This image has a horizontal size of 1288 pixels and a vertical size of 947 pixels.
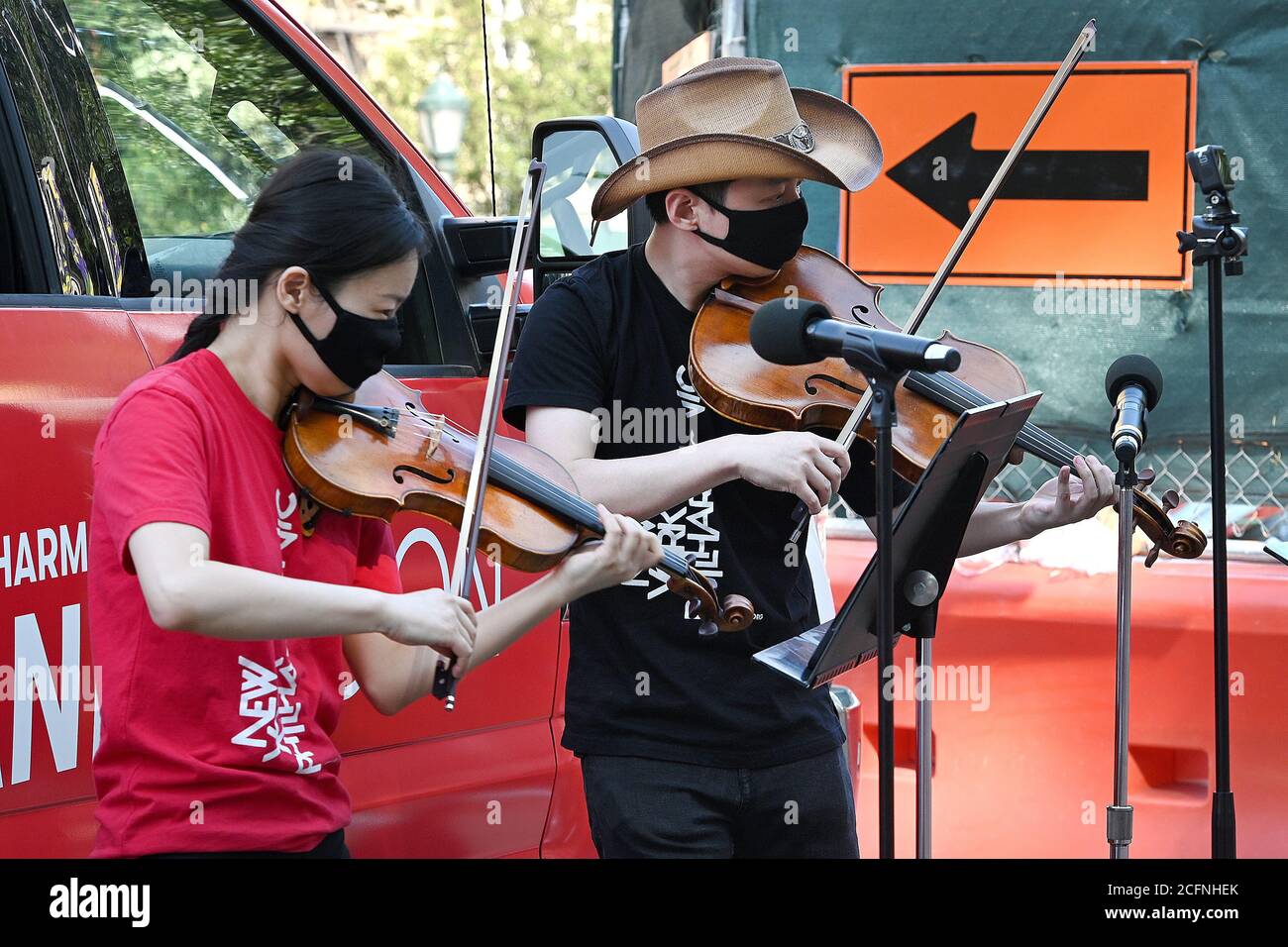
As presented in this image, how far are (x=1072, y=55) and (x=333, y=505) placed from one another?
4.73ft

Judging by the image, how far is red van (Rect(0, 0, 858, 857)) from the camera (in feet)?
7.52

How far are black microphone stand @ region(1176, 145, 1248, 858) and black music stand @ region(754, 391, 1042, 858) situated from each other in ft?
2.66

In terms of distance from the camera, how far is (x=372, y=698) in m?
2.30

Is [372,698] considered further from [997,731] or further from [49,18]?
[997,731]

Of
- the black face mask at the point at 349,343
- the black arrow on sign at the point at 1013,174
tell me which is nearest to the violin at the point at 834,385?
the black face mask at the point at 349,343

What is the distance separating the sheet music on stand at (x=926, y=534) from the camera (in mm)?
2096

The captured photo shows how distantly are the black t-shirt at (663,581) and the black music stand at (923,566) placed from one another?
0.26m

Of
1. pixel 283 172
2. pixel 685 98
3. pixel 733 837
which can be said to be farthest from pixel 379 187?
pixel 733 837

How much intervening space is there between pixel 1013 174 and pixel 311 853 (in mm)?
3751

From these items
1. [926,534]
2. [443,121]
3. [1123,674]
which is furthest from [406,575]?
[443,121]

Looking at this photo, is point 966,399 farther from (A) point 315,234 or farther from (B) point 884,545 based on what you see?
(A) point 315,234

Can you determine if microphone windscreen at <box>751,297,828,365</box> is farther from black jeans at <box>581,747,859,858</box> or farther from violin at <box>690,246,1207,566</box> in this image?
black jeans at <box>581,747,859,858</box>

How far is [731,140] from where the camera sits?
2588mm

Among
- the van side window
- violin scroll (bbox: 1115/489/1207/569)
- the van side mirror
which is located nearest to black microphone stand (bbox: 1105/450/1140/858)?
violin scroll (bbox: 1115/489/1207/569)
